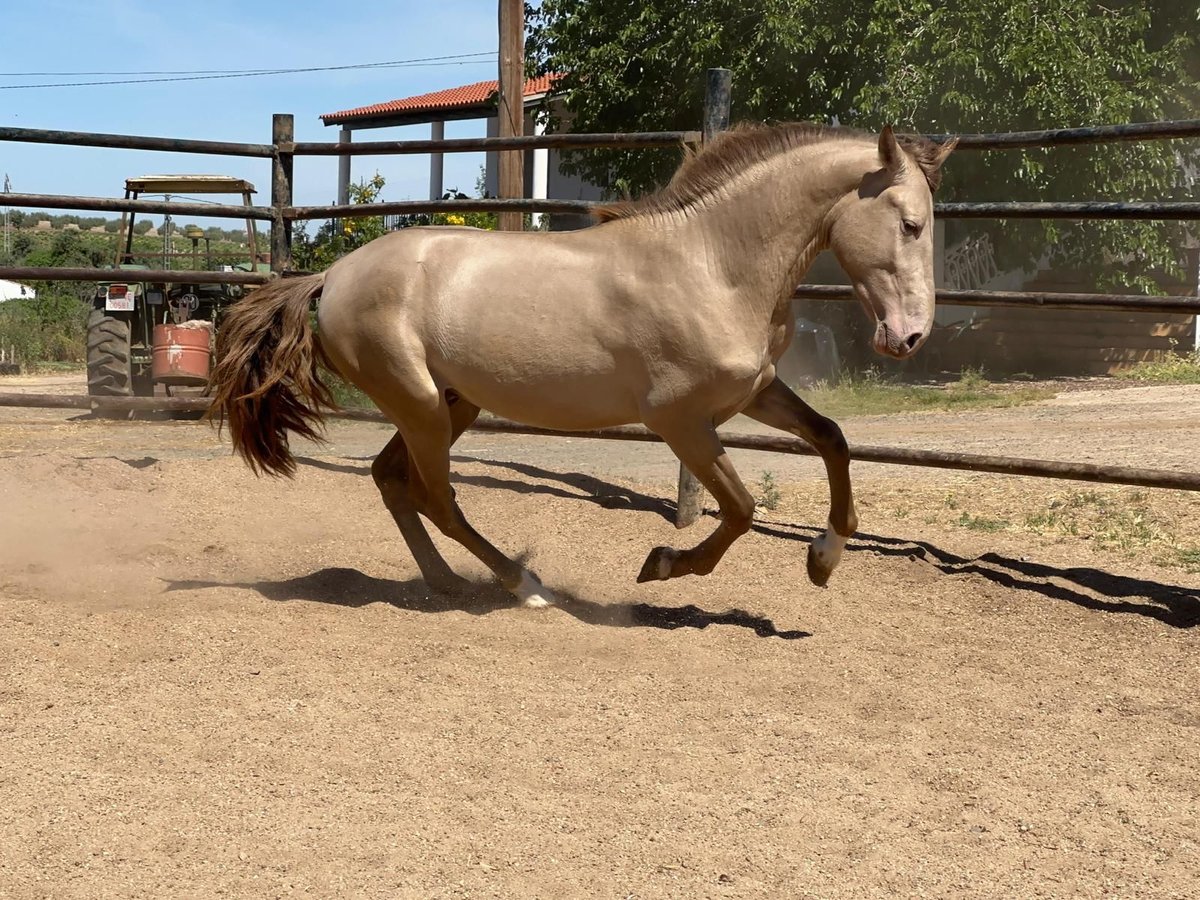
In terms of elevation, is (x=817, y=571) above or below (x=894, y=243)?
below

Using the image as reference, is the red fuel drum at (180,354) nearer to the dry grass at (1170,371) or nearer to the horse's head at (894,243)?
the horse's head at (894,243)

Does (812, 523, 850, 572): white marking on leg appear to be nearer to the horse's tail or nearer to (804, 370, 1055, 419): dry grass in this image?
the horse's tail

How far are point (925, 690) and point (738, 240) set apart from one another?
1.61 meters

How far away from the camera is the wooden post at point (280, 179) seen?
22.3 feet

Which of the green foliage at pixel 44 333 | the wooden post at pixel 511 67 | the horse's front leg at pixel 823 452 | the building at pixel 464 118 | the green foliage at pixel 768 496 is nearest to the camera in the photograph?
the horse's front leg at pixel 823 452

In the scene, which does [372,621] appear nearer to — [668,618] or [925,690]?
[668,618]

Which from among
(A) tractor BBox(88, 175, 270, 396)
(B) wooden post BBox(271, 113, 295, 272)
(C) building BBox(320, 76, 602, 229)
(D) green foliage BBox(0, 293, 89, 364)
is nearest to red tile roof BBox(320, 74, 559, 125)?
(C) building BBox(320, 76, 602, 229)

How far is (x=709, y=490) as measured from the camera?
4.38m

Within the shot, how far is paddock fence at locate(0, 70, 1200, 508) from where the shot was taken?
4824 mm

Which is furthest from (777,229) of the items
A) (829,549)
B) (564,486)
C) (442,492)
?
(564,486)

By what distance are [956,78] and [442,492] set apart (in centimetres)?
1090

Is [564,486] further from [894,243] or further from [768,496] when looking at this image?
[894,243]

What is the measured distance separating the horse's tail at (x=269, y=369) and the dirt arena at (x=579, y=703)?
60 centimetres

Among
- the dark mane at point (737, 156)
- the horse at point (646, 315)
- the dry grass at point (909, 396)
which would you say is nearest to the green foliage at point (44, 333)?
the dry grass at point (909, 396)
